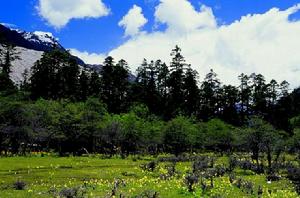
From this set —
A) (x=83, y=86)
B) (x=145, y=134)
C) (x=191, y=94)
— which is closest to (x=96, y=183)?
(x=145, y=134)

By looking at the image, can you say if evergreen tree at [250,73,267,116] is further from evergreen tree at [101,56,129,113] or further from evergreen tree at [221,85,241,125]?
evergreen tree at [101,56,129,113]

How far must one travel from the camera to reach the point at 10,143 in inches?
3081

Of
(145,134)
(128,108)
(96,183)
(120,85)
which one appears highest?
(120,85)

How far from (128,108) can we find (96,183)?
265 feet

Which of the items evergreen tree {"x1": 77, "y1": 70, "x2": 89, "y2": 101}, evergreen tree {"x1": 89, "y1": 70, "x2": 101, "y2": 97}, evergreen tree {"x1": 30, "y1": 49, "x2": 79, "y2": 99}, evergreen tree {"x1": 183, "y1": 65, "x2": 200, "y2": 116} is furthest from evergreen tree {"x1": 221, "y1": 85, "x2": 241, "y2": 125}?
evergreen tree {"x1": 30, "y1": 49, "x2": 79, "y2": 99}

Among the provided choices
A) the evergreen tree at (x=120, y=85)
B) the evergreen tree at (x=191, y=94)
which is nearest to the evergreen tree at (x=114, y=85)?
the evergreen tree at (x=120, y=85)

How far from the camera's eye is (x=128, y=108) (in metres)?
117

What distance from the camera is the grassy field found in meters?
30.5

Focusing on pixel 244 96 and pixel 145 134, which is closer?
pixel 145 134

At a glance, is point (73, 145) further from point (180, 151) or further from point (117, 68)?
point (117, 68)

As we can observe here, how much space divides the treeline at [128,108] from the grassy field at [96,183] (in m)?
19.5

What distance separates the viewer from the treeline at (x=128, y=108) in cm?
7712

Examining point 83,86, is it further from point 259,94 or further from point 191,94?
point 259,94

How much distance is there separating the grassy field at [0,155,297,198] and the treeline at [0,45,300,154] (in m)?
19.5
